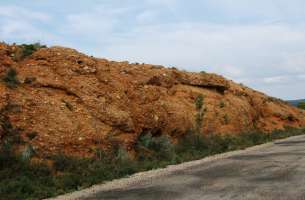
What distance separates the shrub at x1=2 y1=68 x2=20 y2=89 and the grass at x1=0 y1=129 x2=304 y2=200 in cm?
381

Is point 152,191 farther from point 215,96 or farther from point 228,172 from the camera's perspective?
point 215,96

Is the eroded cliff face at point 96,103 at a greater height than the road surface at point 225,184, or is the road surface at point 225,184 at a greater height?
the eroded cliff face at point 96,103

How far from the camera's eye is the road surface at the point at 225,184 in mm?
10094

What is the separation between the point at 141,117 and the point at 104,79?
265 cm

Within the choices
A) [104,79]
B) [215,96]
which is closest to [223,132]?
[215,96]

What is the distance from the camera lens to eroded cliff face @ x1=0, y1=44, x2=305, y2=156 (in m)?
16.4

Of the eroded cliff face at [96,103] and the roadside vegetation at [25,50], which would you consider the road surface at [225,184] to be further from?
the roadside vegetation at [25,50]

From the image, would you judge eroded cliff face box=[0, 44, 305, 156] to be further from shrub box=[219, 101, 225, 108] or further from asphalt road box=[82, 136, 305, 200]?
asphalt road box=[82, 136, 305, 200]

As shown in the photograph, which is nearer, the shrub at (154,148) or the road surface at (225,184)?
the road surface at (225,184)

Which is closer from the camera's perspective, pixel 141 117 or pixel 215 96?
pixel 141 117

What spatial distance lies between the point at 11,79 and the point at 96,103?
3679 mm

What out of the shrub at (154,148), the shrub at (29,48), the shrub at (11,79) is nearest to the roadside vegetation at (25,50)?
→ the shrub at (29,48)

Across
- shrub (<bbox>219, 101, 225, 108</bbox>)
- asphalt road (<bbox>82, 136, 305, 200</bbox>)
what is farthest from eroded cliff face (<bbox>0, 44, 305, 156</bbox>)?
asphalt road (<bbox>82, 136, 305, 200</bbox>)

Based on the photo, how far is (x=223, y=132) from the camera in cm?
2702
